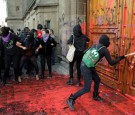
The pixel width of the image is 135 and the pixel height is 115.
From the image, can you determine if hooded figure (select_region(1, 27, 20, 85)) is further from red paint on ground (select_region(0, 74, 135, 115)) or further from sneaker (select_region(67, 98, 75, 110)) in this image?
sneaker (select_region(67, 98, 75, 110))

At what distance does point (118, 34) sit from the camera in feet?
17.9

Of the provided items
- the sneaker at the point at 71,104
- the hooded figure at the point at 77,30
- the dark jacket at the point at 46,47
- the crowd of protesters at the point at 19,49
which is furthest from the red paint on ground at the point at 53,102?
the hooded figure at the point at 77,30

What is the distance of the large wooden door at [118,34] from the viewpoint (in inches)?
198

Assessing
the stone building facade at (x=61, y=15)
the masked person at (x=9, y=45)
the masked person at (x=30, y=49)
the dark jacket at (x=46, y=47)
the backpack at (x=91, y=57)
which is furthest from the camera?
the stone building facade at (x=61, y=15)

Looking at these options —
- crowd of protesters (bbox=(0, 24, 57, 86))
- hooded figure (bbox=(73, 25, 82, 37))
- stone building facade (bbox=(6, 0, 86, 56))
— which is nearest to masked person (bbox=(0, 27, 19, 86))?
crowd of protesters (bbox=(0, 24, 57, 86))

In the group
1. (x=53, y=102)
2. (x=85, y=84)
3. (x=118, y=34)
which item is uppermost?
(x=118, y=34)

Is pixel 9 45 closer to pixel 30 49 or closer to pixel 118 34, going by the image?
pixel 30 49

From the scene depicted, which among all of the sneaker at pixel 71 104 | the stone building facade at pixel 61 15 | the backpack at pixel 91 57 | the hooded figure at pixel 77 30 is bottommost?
the sneaker at pixel 71 104

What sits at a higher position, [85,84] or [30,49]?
[30,49]

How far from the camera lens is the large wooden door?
5020mm

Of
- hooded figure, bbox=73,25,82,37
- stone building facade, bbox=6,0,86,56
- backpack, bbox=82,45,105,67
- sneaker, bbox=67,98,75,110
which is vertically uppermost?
stone building facade, bbox=6,0,86,56

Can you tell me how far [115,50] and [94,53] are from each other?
136 cm

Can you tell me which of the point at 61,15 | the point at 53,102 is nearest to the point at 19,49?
the point at 53,102

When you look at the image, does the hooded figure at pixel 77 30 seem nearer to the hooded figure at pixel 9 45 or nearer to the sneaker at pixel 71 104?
the hooded figure at pixel 9 45
